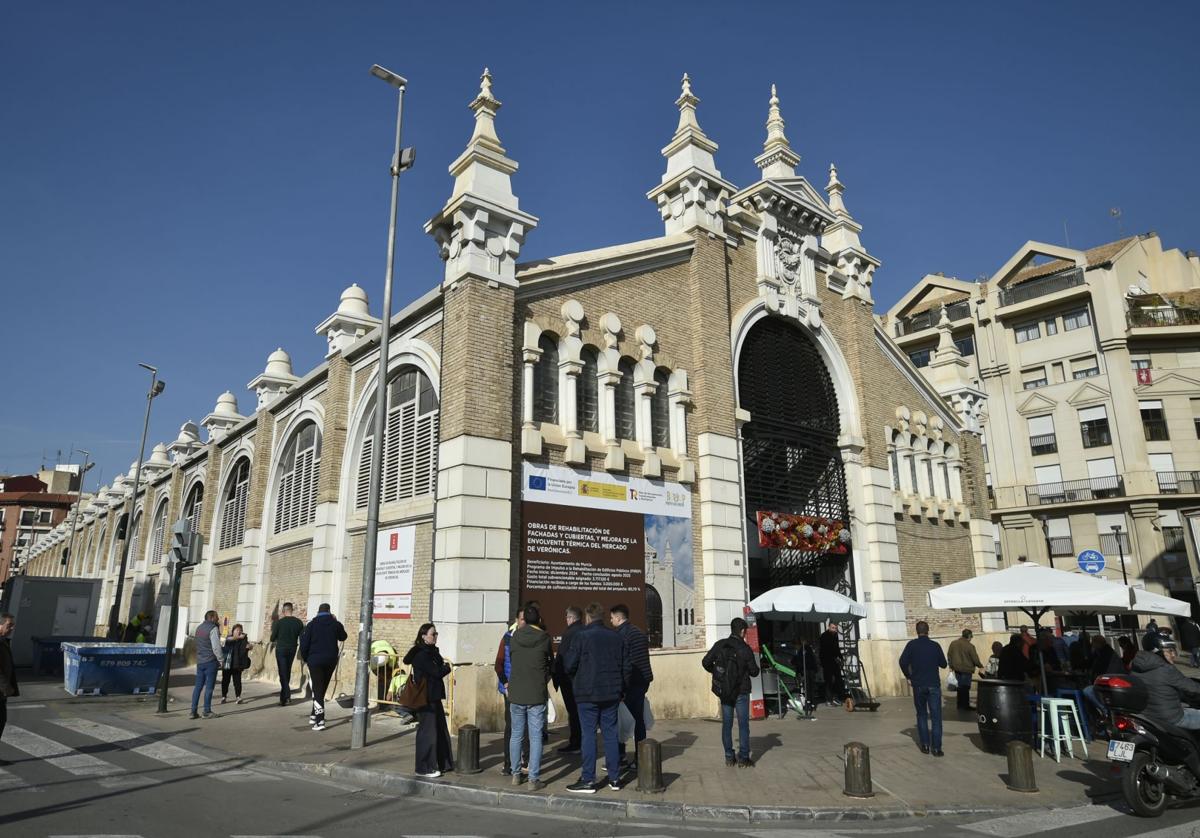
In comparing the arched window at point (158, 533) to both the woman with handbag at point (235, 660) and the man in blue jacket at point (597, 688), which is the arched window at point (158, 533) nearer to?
the woman with handbag at point (235, 660)

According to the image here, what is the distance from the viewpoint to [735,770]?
8.83 meters

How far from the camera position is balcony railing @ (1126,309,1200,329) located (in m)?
37.5

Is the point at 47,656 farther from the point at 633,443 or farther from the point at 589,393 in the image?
the point at 633,443

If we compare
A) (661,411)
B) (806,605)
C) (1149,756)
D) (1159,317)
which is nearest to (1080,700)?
(806,605)

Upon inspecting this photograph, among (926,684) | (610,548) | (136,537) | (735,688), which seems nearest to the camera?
(735,688)

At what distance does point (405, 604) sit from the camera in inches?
535

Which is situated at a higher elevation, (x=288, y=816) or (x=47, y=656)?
(x=47, y=656)

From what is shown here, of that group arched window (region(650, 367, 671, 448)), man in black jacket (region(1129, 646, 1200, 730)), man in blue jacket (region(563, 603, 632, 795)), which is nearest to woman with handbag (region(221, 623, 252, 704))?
arched window (region(650, 367, 671, 448))

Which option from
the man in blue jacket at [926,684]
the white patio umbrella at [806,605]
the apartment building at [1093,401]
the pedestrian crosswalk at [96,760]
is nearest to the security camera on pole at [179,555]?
the pedestrian crosswalk at [96,760]

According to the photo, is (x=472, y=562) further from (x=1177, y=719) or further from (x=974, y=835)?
(x=1177, y=719)

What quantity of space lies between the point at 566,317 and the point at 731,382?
4.22 metres

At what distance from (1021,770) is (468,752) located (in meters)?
5.81

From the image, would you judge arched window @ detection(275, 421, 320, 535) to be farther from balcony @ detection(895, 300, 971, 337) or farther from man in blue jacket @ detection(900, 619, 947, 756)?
balcony @ detection(895, 300, 971, 337)

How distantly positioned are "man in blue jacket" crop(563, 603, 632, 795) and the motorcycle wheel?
185 inches
